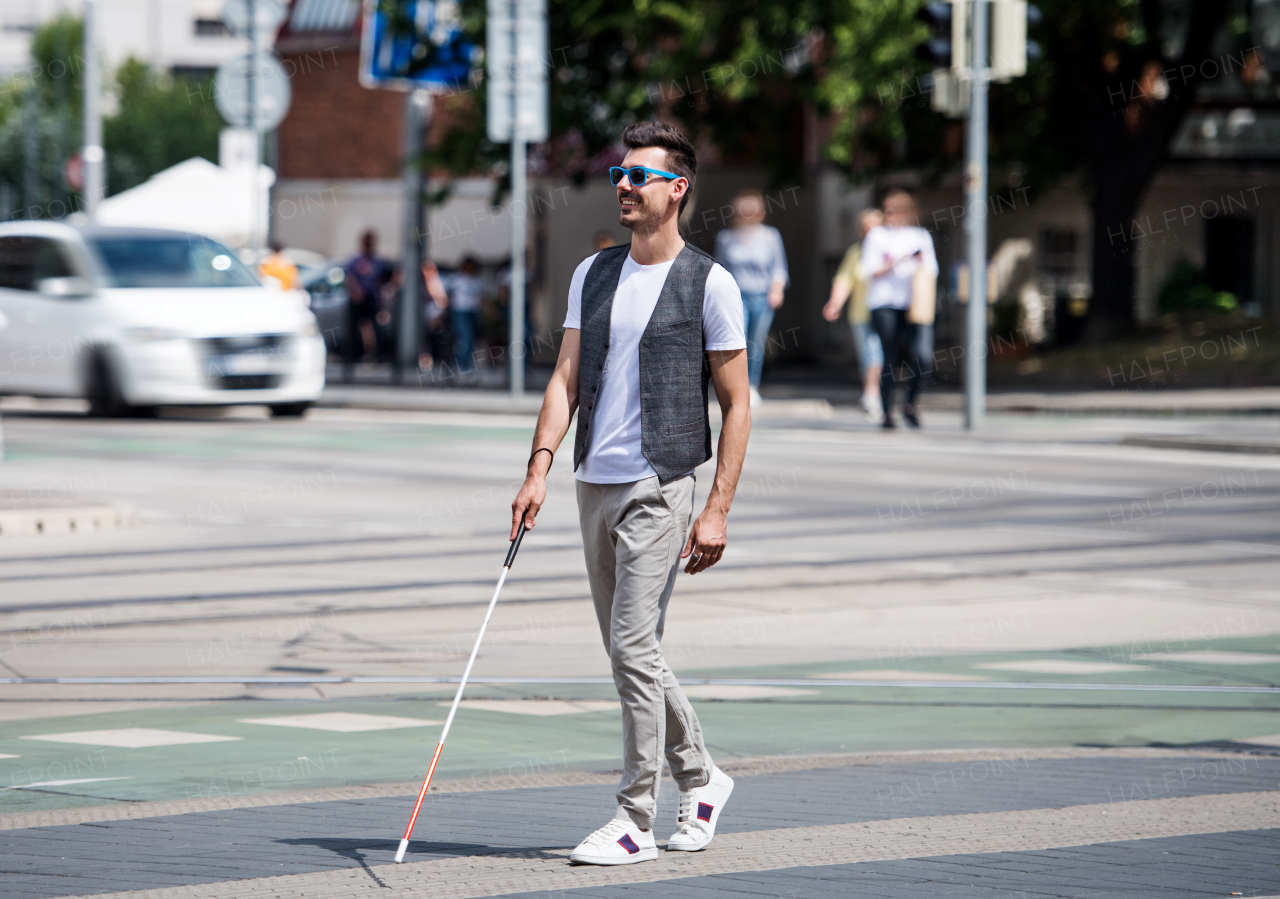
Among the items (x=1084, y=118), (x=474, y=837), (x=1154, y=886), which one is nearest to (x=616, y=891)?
(x=474, y=837)

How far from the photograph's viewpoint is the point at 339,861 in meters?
4.74

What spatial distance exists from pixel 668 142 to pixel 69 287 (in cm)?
1544

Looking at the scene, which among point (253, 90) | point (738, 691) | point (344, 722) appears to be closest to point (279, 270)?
point (253, 90)

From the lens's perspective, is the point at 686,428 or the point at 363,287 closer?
the point at 686,428

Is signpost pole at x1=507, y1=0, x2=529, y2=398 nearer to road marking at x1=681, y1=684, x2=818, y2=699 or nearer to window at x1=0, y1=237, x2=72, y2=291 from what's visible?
window at x1=0, y1=237, x2=72, y2=291

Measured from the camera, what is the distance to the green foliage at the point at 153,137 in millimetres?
83312

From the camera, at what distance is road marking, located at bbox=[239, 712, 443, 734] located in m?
6.63

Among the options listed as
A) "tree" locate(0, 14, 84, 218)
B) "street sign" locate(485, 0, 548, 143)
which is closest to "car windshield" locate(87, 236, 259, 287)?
"street sign" locate(485, 0, 548, 143)

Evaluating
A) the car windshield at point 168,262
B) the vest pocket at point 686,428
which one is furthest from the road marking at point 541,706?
the car windshield at point 168,262

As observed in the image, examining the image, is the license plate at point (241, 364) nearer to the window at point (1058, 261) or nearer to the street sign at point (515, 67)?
the street sign at point (515, 67)

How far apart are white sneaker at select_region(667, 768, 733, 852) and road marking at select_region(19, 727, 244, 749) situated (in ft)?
6.63

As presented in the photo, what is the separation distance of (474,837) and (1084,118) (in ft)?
76.3

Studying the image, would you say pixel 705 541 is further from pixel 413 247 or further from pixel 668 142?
pixel 413 247

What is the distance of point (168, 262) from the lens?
19.8 m
